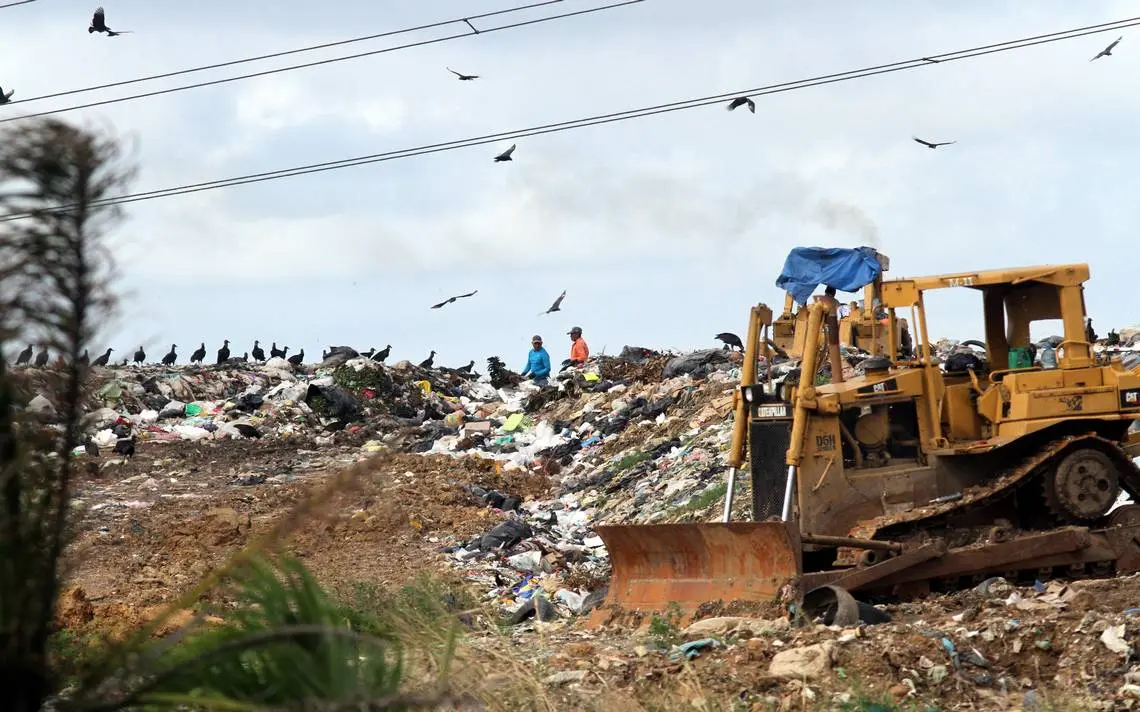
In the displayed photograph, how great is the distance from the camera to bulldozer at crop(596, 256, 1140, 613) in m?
9.70

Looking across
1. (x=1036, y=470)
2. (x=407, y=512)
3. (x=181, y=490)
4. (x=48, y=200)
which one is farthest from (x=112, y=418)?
(x=48, y=200)

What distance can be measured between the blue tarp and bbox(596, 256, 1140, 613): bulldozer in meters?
0.20

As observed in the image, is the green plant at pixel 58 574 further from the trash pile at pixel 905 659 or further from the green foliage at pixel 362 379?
the green foliage at pixel 362 379

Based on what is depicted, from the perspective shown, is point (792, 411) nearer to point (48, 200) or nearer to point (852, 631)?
point (852, 631)

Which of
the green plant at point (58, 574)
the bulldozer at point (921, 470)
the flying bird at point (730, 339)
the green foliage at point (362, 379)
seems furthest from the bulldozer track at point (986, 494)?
the green foliage at point (362, 379)

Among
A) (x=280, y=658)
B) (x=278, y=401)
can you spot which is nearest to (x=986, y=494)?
(x=280, y=658)

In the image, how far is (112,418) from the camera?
22.7 meters

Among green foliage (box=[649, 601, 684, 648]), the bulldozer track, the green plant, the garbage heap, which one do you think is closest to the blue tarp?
the bulldozer track

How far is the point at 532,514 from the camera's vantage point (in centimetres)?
1594

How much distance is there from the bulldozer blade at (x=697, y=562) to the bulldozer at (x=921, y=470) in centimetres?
1

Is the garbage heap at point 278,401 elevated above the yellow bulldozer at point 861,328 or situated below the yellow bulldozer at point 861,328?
above

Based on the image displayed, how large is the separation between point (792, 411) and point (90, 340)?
7649 millimetres

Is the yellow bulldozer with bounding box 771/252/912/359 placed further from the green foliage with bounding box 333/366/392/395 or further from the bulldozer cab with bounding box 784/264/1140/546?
the green foliage with bounding box 333/366/392/395

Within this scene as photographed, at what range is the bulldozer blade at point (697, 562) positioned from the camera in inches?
367
